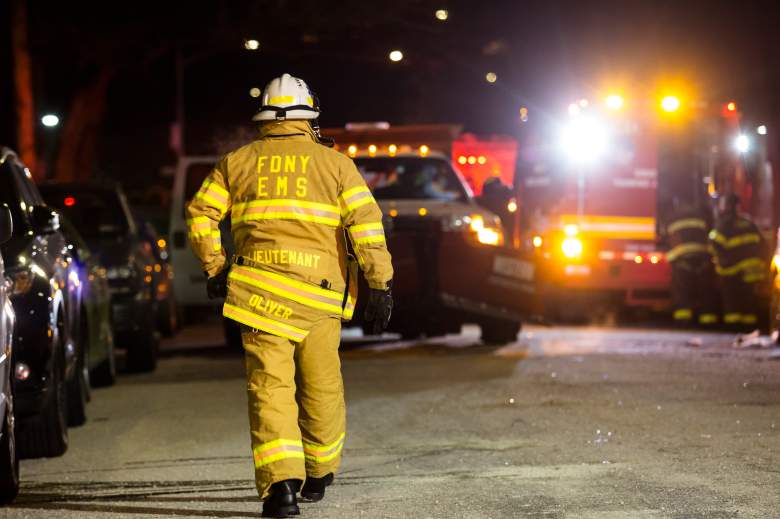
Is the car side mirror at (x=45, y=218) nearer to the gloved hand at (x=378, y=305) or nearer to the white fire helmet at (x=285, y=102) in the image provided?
the white fire helmet at (x=285, y=102)

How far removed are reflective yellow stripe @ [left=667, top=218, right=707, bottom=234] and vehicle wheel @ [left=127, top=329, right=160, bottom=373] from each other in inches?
256

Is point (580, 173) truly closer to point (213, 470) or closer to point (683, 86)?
point (683, 86)

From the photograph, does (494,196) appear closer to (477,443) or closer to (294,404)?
(477,443)

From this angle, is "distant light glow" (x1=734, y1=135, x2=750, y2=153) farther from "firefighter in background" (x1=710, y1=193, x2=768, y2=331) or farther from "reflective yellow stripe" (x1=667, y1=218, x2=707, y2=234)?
"reflective yellow stripe" (x1=667, y1=218, x2=707, y2=234)

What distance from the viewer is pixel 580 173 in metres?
18.9

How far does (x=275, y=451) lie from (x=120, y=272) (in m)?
6.88

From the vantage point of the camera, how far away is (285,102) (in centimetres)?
698

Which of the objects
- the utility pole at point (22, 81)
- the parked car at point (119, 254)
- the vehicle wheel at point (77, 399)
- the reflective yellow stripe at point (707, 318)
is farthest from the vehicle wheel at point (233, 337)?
the utility pole at point (22, 81)

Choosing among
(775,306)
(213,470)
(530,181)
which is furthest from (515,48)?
(213,470)

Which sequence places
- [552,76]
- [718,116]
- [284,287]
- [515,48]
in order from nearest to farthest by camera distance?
[284,287]
[718,116]
[552,76]
[515,48]

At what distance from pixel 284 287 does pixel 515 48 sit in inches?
1177

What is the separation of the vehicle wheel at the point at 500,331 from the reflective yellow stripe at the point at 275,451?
8532 mm

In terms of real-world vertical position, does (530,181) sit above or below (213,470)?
above

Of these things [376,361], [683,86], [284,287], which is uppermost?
[683,86]
